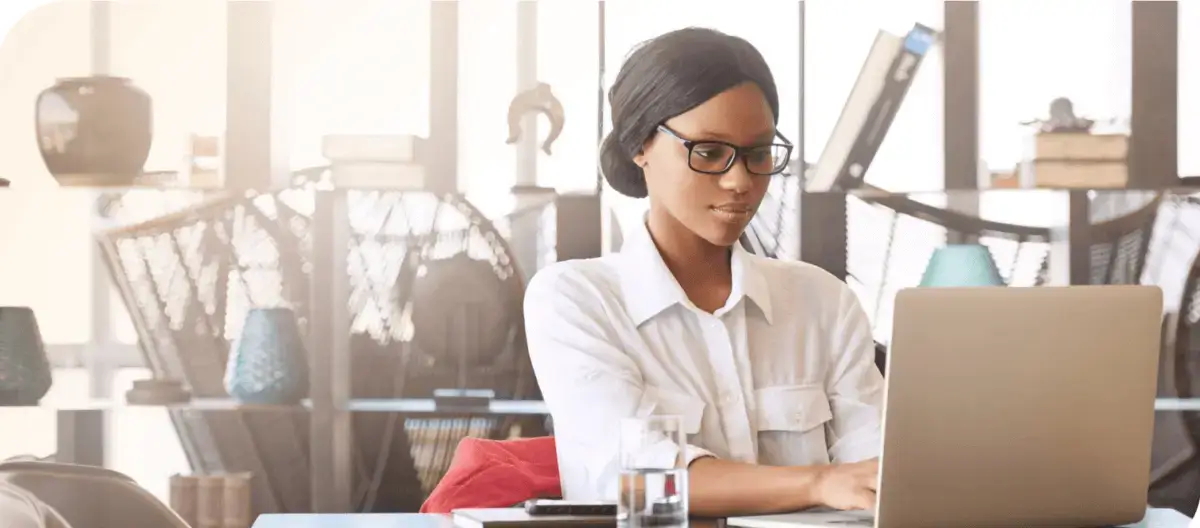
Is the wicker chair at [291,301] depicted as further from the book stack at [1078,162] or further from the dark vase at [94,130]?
the book stack at [1078,162]

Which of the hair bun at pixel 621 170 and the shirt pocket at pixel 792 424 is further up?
the hair bun at pixel 621 170

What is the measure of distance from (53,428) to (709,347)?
1.86 meters

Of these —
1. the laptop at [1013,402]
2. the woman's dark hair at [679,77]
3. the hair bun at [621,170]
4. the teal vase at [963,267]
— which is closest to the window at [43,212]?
the hair bun at [621,170]

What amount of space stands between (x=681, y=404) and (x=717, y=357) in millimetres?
109

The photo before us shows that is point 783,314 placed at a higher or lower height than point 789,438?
higher

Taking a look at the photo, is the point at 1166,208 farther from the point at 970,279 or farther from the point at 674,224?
the point at 674,224

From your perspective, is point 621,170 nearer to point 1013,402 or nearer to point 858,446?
point 858,446

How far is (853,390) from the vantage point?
211 cm

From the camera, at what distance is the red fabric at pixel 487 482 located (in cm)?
185

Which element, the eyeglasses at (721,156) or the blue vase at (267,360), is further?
the blue vase at (267,360)

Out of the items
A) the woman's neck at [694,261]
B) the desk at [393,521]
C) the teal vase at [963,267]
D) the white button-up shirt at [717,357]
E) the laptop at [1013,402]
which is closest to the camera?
the laptop at [1013,402]

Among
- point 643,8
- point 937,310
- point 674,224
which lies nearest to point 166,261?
point 643,8

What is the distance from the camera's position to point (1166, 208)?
3.28 metres

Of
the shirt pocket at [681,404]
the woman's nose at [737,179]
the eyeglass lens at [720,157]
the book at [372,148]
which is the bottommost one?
the shirt pocket at [681,404]
